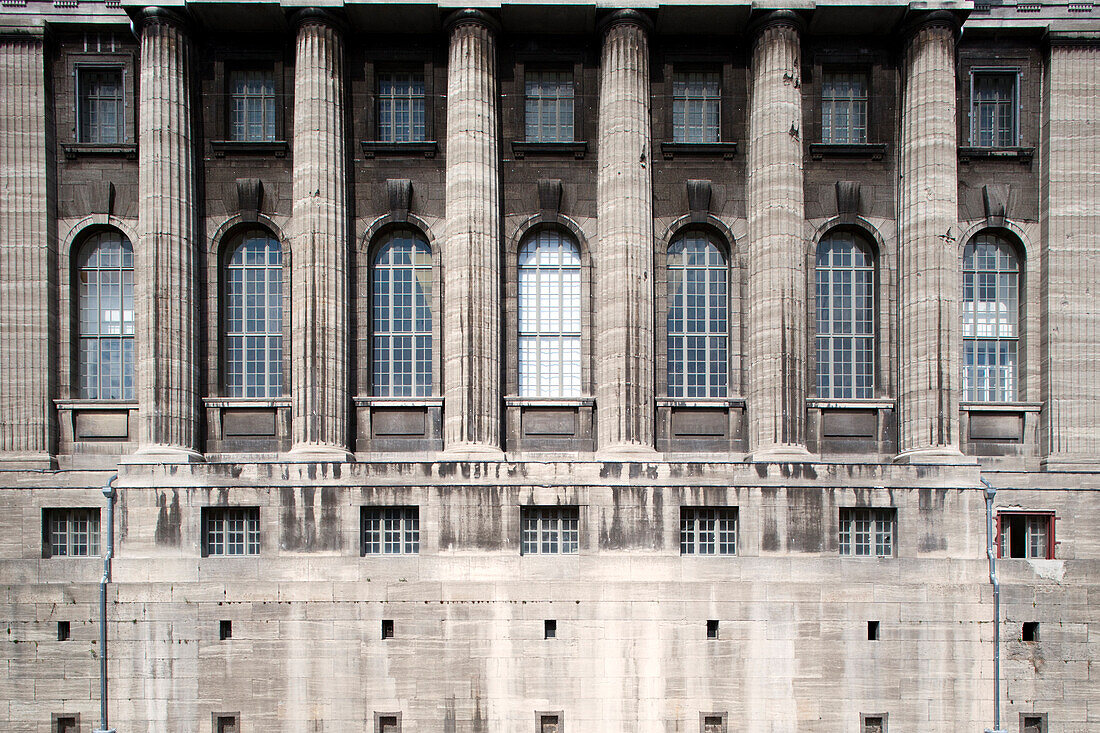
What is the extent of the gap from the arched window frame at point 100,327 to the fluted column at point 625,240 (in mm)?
14237

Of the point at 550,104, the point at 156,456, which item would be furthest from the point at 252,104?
the point at 156,456

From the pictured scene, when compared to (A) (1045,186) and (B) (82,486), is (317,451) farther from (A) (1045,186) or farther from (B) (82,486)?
(A) (1045,186)

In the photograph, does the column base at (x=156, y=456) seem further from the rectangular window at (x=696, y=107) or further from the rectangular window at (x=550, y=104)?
the rectangular window at (x=696, y=107)

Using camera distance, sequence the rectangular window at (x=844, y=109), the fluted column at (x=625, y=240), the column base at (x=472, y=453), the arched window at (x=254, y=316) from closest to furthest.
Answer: the column base at (x=472, y=453), the fluted column at (x=625, y=240), the arched window at (x=254, y=316), the rectangular window at (x=844, y=109)

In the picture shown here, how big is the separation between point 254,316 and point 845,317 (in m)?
18.0

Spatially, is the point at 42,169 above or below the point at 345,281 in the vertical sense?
above

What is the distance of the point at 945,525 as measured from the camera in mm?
24109

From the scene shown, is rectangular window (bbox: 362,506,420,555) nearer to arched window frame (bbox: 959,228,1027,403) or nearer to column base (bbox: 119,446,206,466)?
column base (bbox: 119,446,206,466)

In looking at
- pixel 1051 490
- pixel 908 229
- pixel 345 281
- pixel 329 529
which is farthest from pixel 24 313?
pixel 1051 490

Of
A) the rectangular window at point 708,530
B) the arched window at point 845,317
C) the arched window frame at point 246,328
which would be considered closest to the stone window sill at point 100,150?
the arched window frame at point 246,328

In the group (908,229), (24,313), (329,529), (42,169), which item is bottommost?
(329,529)

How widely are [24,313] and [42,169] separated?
4.32 metres

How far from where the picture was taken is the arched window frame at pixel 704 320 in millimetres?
26312

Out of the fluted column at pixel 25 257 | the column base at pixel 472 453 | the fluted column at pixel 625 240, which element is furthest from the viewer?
the fluted column at pixel 25 257
